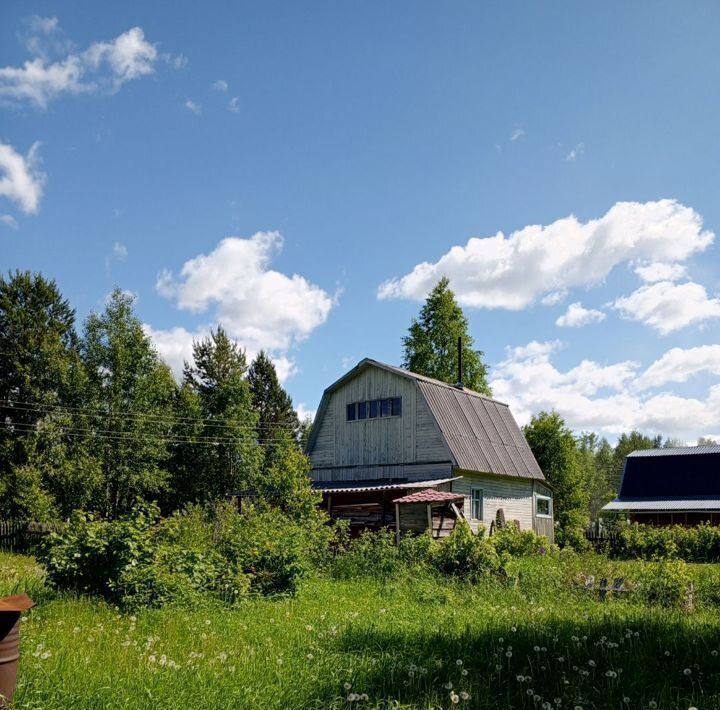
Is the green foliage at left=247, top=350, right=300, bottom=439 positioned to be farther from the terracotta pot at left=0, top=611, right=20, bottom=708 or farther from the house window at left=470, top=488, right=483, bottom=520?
the terracotta pot at left=0, top=611, right=20, bottom=708

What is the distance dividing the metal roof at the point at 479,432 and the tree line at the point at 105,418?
661 centimetres

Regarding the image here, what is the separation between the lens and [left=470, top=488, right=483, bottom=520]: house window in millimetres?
26391

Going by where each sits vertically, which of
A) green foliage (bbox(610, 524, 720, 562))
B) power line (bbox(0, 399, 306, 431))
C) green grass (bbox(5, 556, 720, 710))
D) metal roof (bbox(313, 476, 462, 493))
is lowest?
green foliage (bbox(610, 524, 720, 562))

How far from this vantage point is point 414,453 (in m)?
26.5

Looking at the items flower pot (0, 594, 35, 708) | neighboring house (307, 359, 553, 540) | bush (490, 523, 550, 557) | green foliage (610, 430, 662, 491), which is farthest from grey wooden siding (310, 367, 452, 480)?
green foliage (610, 430, 662, 491)

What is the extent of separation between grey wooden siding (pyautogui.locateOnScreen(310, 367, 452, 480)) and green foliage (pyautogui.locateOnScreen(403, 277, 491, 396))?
1053cm

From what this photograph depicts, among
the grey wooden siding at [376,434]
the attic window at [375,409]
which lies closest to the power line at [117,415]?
the grey wooden siding at [376,434]

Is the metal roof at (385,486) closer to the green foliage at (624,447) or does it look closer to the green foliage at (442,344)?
the green foliage at (442,344)

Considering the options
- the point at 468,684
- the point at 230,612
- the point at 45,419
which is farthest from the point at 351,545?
the point at 45,419

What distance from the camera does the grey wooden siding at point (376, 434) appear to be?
2636 centimetres

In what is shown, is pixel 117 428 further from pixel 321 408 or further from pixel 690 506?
pixel 690 506

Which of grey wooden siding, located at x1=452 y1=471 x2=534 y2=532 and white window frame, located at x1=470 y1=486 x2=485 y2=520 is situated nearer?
grey wooden siding, located at x1=452 y1=471 x2=534 y2=532

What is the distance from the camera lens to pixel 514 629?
8.24 metres

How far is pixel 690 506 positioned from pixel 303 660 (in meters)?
35.6
